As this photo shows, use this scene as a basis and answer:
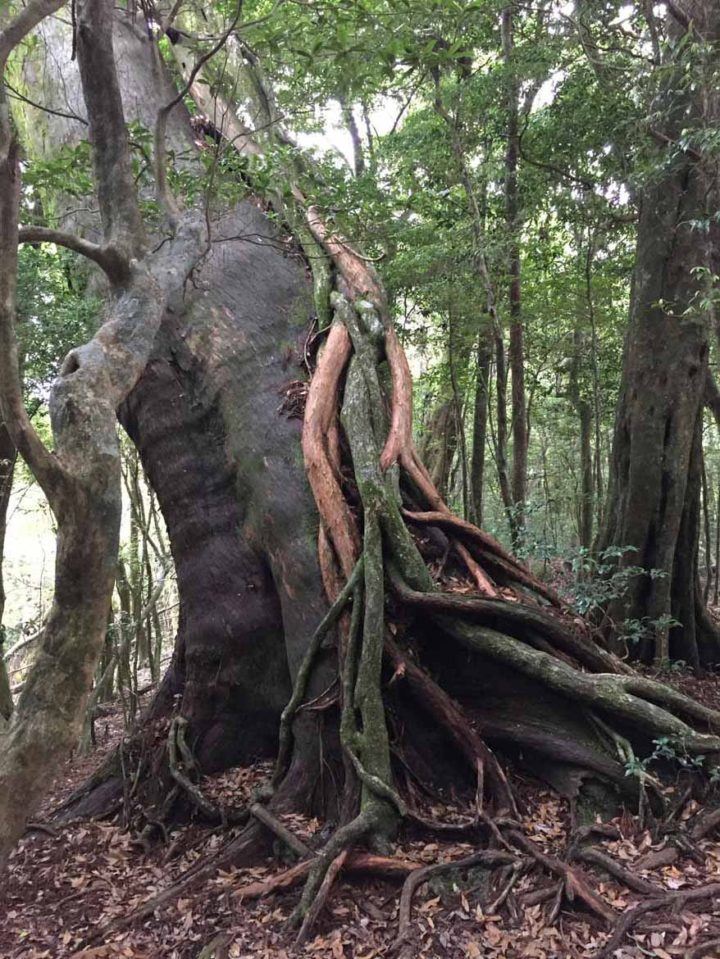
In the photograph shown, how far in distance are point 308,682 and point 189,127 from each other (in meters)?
6.29

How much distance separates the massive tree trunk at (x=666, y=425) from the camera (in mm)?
6789

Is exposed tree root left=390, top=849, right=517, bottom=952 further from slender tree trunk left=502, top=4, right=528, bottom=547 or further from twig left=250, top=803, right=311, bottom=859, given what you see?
slender tree trunk left=502, top=4, right=528, bottom=547

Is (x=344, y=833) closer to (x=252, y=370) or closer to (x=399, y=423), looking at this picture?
(x=399, y=423)

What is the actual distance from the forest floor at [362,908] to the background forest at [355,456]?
0.02 metres

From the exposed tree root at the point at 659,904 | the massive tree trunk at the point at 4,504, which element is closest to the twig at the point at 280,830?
the exposed tree root at the point at 659,904

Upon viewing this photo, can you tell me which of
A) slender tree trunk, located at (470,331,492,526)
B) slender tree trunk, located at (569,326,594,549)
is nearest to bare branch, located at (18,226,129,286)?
slender tree trunk, located at (470,331,492,526)

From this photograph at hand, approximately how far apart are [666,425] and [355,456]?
11.5ft

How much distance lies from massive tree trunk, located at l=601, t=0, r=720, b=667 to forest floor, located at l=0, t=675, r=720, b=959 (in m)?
3.33

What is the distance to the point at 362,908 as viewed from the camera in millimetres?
3604

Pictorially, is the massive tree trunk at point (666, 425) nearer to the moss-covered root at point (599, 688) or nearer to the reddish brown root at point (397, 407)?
the reddish brown root at point (397, 407)

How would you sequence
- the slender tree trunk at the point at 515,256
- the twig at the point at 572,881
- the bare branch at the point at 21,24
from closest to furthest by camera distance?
the bare branch at the point at 21,24 → the twig at the point at 572,881 → the slender tree trunk at the point at 515,256

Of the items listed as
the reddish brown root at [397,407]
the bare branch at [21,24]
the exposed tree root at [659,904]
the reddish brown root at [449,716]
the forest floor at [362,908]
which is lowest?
the forest floor at [362,908]

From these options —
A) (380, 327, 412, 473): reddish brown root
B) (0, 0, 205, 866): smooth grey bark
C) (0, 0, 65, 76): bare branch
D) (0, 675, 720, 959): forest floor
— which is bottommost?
(0, 675, 720, 959): forest floor

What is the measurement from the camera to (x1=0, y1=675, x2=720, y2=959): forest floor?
10.4ft
